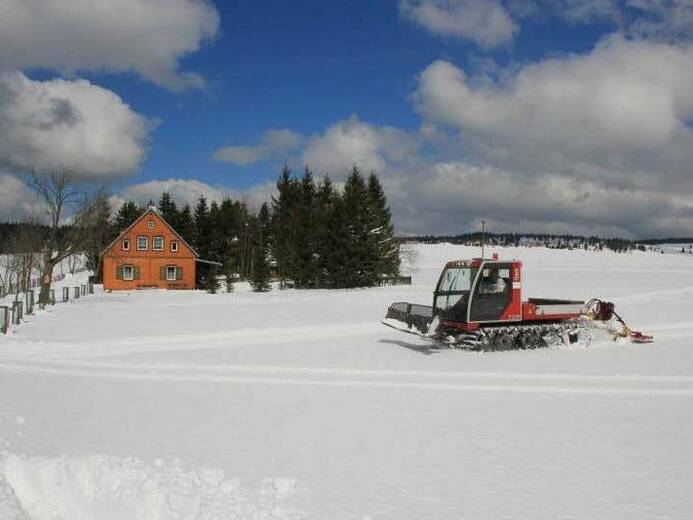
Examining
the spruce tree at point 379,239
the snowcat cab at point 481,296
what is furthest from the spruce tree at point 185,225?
the snowcat cab at point 481,296

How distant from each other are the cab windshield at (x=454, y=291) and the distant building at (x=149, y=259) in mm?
35983

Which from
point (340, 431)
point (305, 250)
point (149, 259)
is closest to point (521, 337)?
point (340, 431)

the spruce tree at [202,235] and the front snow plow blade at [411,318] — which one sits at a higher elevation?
the spruce tree at [202,235]

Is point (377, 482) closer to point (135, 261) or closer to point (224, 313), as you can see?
point (224, 313)

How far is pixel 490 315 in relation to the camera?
1567 centimetres

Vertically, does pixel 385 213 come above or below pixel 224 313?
above

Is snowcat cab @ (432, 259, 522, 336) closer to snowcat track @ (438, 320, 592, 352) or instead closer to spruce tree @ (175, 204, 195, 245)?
snowcat track @ (438, 320, 592, 352)

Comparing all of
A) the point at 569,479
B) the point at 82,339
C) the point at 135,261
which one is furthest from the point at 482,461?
the point at 135,261

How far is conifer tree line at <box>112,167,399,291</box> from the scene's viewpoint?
4384 cm

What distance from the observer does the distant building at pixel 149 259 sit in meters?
47.3

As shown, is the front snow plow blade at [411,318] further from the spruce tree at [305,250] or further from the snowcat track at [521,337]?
the spruce tree at [305,250]

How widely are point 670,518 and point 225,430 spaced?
5496 millimetres

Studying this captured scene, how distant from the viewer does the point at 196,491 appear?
19.3 feet

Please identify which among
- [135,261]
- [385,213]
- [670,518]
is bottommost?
[670,518]
